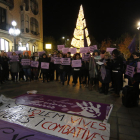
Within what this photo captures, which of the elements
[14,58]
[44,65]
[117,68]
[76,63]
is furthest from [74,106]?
[14,58]

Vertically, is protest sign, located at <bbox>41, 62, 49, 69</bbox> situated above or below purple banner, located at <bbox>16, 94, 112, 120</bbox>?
above

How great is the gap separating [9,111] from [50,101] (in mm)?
1526

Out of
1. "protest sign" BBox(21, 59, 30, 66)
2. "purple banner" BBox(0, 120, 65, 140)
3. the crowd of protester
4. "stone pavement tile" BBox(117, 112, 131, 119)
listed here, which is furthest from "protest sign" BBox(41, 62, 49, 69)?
"stone pavement tile" BBox(117, 112, 131, 119)

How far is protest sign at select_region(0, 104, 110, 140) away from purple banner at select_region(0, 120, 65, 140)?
4.9 inches

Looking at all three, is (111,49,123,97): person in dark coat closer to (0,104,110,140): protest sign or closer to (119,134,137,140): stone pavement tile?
(0,104,110,140): protest sign

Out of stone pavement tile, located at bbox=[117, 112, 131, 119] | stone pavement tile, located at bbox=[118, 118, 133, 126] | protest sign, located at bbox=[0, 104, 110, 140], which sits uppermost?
protest sign, located at bbox=[0, 104, 110, 140]

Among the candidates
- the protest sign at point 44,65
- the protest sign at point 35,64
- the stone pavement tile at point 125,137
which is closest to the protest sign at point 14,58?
the protest sign at point 35,64

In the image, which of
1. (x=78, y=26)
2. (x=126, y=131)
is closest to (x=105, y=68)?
(x=126, y=131)

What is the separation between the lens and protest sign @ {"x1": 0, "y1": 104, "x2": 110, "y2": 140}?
3012 mm

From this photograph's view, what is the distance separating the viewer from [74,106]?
15.4 ft

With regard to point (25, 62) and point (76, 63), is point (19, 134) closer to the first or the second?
point (76, 63)

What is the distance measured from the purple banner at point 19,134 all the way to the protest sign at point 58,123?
0.12 m

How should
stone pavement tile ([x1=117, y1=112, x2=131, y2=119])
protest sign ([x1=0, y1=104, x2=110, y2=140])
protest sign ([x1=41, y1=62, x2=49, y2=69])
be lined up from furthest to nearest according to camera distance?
protest sign ([x1=41, y1=62, x2=49, y2=69]) < stone pavement tile ([x1=117, y1=112, x2=131, y2=119]) < protest sign ([x1=0, y1=104, x2=110, y2=140])

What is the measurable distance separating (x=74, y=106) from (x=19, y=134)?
2.15 meters
